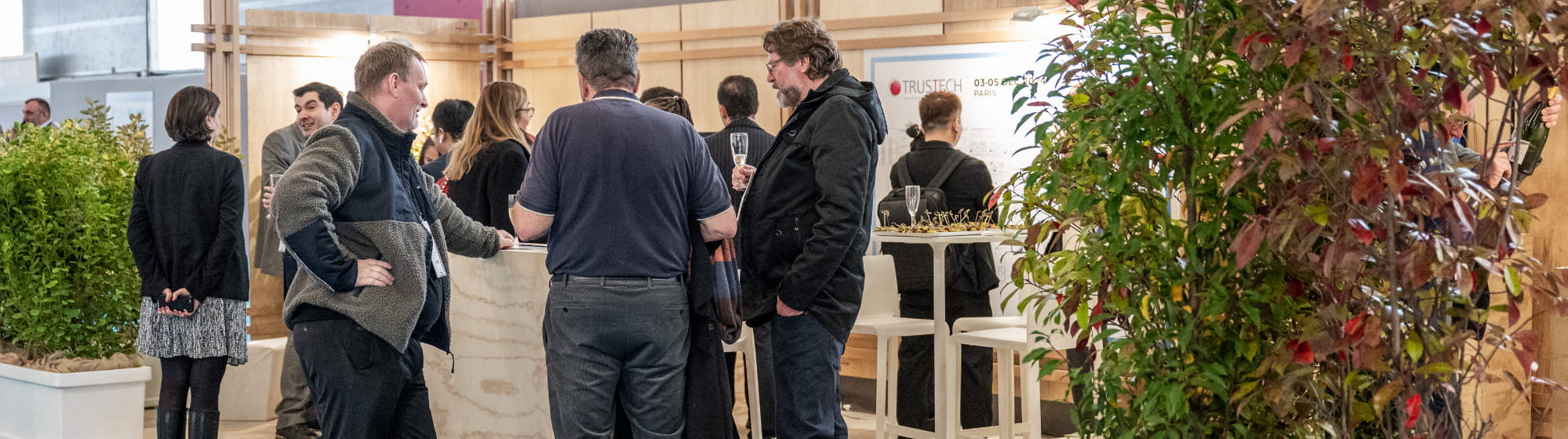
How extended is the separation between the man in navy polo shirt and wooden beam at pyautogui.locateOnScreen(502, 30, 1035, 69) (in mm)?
3295

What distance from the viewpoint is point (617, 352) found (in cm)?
309

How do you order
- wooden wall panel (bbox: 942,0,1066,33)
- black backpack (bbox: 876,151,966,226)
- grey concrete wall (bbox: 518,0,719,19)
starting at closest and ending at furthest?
black backpack (bbox: 876,151,966,226), wooden wall panel (bbox: 942,0,1066,33), grey concrete wall (bbox: 518,0,719,19)

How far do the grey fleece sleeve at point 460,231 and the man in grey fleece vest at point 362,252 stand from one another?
0.86ft

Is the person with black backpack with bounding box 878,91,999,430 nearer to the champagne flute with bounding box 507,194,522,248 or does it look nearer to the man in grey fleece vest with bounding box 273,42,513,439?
the champagne flute with bounding box 507,194,522,248

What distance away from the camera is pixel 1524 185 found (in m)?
4.84

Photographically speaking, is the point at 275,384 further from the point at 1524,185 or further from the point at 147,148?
the point at 1524,185

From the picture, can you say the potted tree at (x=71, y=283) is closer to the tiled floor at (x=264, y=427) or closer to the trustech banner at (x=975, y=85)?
the tiled floor at (x=264, y=427)

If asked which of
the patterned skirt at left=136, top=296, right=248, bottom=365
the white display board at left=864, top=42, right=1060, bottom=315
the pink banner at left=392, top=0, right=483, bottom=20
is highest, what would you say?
the pink banner at left=392, top=0, right=483, bottom=20

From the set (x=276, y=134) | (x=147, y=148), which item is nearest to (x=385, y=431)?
(x=147, y=148)

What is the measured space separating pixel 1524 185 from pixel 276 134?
4.91 meters

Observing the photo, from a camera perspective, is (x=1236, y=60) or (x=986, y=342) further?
(x=986, y=342)

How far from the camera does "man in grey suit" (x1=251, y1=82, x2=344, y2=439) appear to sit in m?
5.21

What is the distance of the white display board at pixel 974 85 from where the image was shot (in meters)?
6.20

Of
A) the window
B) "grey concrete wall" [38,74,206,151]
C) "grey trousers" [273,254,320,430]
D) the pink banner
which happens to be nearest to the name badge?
"grey trousers" [273,254,320,430]
